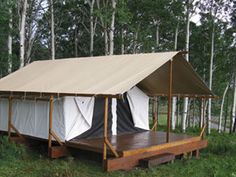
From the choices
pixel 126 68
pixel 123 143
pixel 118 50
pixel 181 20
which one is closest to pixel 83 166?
pixel 123 143

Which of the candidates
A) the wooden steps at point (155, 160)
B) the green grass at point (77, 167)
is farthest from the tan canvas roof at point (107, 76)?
the wooden steps at point (155, 160)

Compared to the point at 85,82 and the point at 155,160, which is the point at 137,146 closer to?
the point at 155,160

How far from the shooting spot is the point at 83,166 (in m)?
7.82

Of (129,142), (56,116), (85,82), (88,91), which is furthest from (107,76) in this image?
(129,142)

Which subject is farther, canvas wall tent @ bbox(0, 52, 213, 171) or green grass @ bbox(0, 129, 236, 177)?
canvas wall tent @ bbox(0, 52, 213, 171)

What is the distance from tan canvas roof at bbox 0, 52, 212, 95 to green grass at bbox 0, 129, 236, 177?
162cm

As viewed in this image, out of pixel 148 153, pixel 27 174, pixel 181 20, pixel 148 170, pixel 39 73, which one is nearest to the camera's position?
pixel 27 174

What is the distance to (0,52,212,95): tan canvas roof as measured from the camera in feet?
25.0

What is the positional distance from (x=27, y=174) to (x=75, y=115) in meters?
2.21

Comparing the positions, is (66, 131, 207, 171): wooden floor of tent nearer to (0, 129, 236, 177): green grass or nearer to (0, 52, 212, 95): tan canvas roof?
(0, 129, 236, 177): green grass

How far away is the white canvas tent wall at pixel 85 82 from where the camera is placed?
7.72 m

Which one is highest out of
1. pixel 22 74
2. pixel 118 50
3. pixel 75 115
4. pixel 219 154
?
pixel 118 50

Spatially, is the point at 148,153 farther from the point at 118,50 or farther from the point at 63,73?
the point at 118,50

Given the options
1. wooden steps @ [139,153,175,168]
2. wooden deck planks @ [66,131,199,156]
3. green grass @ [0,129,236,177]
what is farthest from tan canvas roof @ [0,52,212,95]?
wooden steps @ [139,153,175,168]
